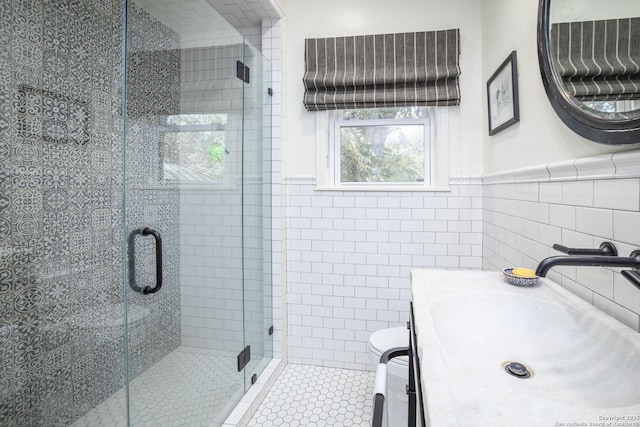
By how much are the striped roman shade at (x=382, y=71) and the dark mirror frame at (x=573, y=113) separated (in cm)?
94

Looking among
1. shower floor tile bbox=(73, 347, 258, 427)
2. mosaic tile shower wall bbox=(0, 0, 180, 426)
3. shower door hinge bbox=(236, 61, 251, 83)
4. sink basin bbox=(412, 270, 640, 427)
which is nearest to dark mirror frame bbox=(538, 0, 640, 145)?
sink basin bbox=(412, 270, 640, 427)

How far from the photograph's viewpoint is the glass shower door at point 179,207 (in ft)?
5.67

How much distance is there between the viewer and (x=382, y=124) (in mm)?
2508

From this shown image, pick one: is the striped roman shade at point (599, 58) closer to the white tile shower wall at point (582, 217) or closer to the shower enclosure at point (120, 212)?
the white tile shower wall at point (582, 217)

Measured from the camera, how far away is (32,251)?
1.64 meters

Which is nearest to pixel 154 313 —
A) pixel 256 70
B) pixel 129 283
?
pixel 129 283

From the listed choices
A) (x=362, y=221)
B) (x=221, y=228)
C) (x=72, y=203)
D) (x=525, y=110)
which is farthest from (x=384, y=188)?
(x=72, y=203)

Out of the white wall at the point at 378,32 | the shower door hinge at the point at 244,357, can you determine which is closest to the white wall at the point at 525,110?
the white wall at the point at 378,32

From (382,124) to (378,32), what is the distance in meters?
0.61

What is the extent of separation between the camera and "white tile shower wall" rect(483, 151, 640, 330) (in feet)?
3.00

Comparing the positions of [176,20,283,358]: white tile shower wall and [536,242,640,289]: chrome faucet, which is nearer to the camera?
[536,242,640,289]: chrome faucet

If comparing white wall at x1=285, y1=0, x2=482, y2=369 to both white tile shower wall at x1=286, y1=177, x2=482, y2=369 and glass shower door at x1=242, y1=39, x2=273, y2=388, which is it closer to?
white tile shower wall at x1=286, y1=177, x2=482, y2=369

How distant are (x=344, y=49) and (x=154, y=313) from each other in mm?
2003

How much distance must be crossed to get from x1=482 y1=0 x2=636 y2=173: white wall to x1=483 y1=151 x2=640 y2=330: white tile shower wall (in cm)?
7
